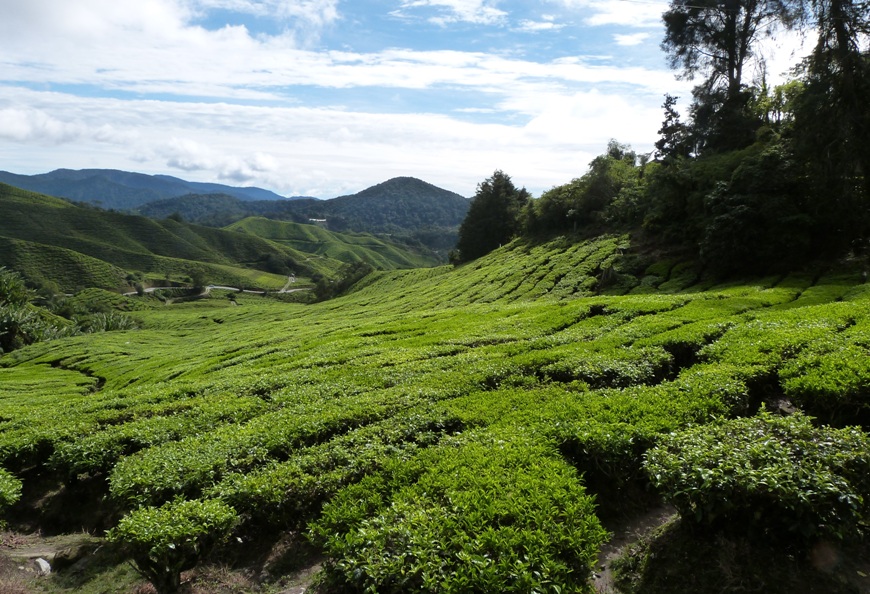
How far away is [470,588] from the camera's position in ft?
18.5

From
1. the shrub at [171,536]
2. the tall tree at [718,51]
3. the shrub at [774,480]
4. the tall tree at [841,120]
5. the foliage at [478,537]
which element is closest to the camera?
the foliage at [478,537]

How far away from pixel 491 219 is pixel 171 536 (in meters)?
77.4

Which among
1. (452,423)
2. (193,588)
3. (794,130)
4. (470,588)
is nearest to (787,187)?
(794,130)

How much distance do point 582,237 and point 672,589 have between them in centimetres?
4897

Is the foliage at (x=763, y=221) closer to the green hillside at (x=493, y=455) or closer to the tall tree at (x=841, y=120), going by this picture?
the tall tree at (x=841, y=120)

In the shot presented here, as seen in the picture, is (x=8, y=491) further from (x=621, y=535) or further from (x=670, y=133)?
(x=670, y=133)

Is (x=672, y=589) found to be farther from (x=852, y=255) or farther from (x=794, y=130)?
(x=794, y=130)

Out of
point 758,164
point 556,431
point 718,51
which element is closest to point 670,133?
point 718,51

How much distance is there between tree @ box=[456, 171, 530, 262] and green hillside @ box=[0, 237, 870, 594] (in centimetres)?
6083

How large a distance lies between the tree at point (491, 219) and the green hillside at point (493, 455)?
200 ft

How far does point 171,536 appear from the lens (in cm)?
724

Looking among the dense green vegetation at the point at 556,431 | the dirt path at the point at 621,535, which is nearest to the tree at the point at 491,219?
the dense green vegetation at the point at 556,431

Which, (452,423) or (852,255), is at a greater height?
(852,255)

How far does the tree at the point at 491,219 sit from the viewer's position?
80750 mm
